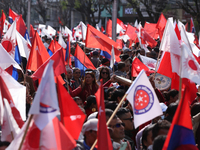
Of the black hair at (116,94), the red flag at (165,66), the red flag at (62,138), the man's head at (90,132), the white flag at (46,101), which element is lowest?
the black hair at (116,94)

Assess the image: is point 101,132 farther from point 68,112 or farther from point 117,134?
point 117,134

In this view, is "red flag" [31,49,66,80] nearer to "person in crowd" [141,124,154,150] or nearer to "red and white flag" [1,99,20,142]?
"person in crowd" [141,124,154,150]

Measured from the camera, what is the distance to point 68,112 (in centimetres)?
334

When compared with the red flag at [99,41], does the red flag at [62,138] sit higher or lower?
lower

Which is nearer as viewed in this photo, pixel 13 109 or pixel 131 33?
pixel 13 109

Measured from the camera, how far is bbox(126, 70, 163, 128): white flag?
12.5 ft

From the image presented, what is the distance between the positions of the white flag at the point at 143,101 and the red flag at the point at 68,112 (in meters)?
0.70

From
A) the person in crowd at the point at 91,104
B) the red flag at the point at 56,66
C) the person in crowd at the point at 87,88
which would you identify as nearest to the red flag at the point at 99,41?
the person in crowd at the point at 87,88

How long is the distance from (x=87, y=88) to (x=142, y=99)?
2101mm

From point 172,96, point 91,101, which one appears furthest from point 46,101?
point 172,96

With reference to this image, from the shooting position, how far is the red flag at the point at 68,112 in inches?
131

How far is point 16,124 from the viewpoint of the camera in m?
3.32

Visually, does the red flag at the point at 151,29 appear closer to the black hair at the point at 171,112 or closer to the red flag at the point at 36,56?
the red flag at the point at 36,56

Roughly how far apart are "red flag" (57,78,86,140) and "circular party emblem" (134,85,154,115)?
771 mm
